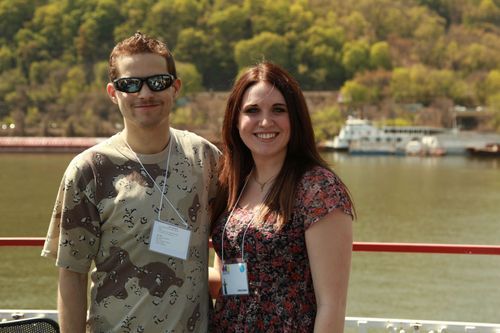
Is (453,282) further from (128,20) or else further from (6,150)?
(128,20)

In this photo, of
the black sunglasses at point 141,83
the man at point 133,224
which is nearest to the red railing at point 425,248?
the man at point 133,224

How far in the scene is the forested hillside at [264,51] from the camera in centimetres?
6009

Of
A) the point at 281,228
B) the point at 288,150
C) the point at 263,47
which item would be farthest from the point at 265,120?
the point at 263,47

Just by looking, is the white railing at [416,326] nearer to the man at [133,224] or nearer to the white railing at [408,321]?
the white railing at [408,321]

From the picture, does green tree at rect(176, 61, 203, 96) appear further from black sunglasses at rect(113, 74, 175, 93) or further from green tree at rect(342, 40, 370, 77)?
black sunglasses at rect(113, 74, 175, 93)

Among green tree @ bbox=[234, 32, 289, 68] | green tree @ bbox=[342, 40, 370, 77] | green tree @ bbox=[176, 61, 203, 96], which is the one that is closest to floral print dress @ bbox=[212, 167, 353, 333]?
green tree @ bbox=[176, 61, 203, 96]

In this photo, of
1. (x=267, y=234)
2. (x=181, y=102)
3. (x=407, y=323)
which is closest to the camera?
(x=267, y=234)

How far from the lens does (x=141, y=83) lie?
1766 millimetres

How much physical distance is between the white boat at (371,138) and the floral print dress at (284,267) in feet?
169

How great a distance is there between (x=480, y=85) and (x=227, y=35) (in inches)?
849

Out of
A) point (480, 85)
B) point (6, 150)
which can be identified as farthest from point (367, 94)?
point (6, 150)

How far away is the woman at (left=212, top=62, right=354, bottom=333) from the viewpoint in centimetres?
169

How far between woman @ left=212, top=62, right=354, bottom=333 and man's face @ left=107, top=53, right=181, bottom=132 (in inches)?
6.4

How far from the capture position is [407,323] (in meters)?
2.37
